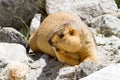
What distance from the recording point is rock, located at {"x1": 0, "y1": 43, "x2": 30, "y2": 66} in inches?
282

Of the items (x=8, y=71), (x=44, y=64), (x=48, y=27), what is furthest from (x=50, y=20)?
(x=8, y=71)

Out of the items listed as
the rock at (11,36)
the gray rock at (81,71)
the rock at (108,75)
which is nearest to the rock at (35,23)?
the rock at (11,36)

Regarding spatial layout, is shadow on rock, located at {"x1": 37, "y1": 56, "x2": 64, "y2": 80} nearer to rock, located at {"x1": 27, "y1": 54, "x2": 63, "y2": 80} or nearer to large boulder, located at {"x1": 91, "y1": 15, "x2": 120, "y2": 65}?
rock, located at {"x1": 27, "y1": 54, "x2": 63, "y2": 80}

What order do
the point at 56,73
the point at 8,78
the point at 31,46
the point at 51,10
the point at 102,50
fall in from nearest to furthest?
1. the point at 8,78
2. the point at 56,73
3. the point at 102,50
4. the point at 31,46
5. the point at 51,10

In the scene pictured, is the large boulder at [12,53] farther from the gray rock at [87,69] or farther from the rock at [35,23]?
the rock at [35,23]

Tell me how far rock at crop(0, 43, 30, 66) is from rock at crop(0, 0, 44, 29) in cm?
247

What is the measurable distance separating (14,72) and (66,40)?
2.78ft

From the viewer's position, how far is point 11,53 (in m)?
7.41

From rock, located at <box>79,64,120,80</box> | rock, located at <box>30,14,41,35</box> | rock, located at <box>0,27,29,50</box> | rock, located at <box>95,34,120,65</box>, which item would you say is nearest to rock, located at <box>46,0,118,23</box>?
rock, located at <box>30,14,41,35</box>

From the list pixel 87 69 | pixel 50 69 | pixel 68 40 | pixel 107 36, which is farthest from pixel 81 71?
pixel 107 36

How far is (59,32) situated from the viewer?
679 cm

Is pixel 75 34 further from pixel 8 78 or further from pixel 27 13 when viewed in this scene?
pixel 27 13

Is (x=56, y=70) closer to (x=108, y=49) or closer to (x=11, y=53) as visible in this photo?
(x=11, y=53)

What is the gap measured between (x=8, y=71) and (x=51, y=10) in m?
3.16
